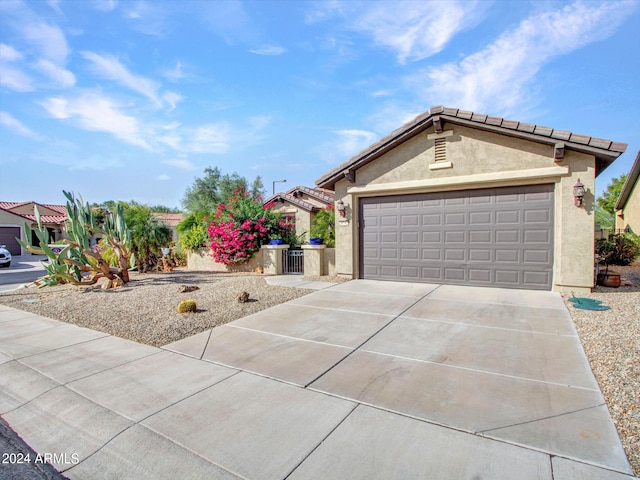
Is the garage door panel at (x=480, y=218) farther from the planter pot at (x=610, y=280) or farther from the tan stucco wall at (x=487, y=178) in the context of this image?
the planter pot at (x=610, y=280)

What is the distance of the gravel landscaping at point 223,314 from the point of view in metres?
3.36

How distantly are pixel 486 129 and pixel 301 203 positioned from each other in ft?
42.3

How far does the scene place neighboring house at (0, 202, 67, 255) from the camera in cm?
3153

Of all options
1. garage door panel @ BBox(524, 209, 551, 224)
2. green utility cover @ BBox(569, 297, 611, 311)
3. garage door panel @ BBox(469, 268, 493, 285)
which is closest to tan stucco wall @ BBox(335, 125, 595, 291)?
garage door panel @ BBox(524, 209, 551, 224)

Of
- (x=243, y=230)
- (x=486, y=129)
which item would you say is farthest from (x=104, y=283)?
(x=486, y=129)

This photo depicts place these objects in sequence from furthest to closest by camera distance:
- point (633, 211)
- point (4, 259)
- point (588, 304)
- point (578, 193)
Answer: point (4, 259), point (633, 211), point (578, 193), point (588, 304)

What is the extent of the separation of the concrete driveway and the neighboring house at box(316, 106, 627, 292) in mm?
3065

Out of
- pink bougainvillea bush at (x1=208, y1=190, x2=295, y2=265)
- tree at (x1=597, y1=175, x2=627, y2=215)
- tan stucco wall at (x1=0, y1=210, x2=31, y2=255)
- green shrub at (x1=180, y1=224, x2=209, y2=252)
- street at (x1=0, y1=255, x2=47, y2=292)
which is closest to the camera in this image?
street at (x1=0, y1=255, x2=47, y2=292)

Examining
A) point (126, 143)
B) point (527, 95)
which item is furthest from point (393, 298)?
point (126, 143)

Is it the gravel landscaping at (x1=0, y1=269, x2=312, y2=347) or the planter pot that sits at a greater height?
the planter pot

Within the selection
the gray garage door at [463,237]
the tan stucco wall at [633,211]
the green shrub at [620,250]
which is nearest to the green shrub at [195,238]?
the gray garage door at [463,237]

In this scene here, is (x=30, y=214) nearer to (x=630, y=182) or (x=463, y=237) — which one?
(x=463, y=237)

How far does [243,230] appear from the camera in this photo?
13.4 meters

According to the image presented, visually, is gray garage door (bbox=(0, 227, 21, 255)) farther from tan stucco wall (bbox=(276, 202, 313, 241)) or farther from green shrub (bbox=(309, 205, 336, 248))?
green shrub (bbox=(309, 205, 336, 248))
